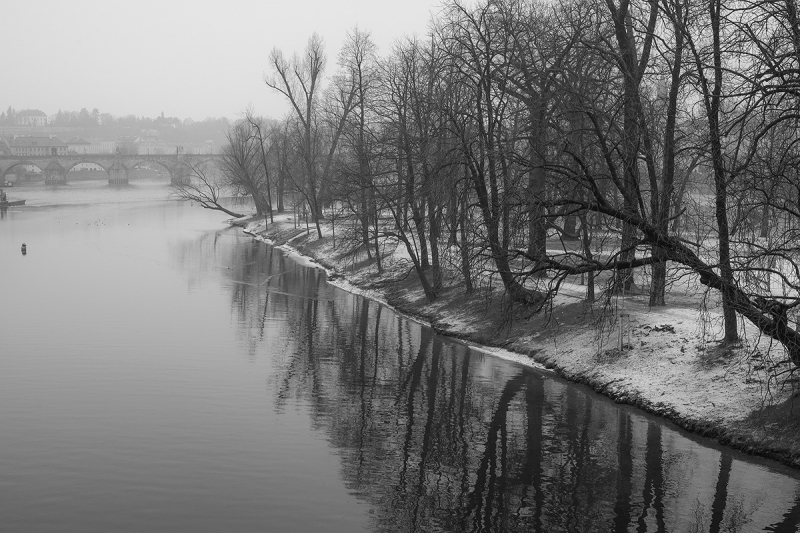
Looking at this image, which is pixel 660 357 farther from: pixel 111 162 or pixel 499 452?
pixel 111 162

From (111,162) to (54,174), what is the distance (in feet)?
36.6

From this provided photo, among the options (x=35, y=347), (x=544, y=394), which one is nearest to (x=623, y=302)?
(x=544, y=394)

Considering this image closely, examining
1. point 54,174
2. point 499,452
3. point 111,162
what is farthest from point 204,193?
point 499,452

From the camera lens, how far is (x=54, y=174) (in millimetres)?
165250

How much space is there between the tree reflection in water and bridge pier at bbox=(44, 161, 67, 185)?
148 m

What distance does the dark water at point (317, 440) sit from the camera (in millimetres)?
15180

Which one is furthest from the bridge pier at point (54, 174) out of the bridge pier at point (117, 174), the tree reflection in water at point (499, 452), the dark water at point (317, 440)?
the tree reflection in water at point (499, 452)

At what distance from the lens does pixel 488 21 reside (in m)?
29.6

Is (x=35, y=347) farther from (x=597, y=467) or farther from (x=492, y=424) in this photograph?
(x=597, y=467)

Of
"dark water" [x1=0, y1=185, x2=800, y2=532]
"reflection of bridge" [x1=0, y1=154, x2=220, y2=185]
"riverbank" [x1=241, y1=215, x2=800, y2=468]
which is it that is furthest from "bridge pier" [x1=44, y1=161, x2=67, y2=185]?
"riverbank" [x1=241, y1=215, x2=800, y2=468]

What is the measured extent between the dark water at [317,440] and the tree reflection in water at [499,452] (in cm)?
6

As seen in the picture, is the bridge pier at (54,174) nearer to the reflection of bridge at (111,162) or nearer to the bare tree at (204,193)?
the reflection of bridge at (111,162)

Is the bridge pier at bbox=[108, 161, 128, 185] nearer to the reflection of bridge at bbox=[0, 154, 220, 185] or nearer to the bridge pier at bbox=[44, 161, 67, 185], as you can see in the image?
the reflection of bridge at bbox=[0, 154, 220, 185]

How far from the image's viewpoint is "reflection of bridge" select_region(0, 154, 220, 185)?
160m
